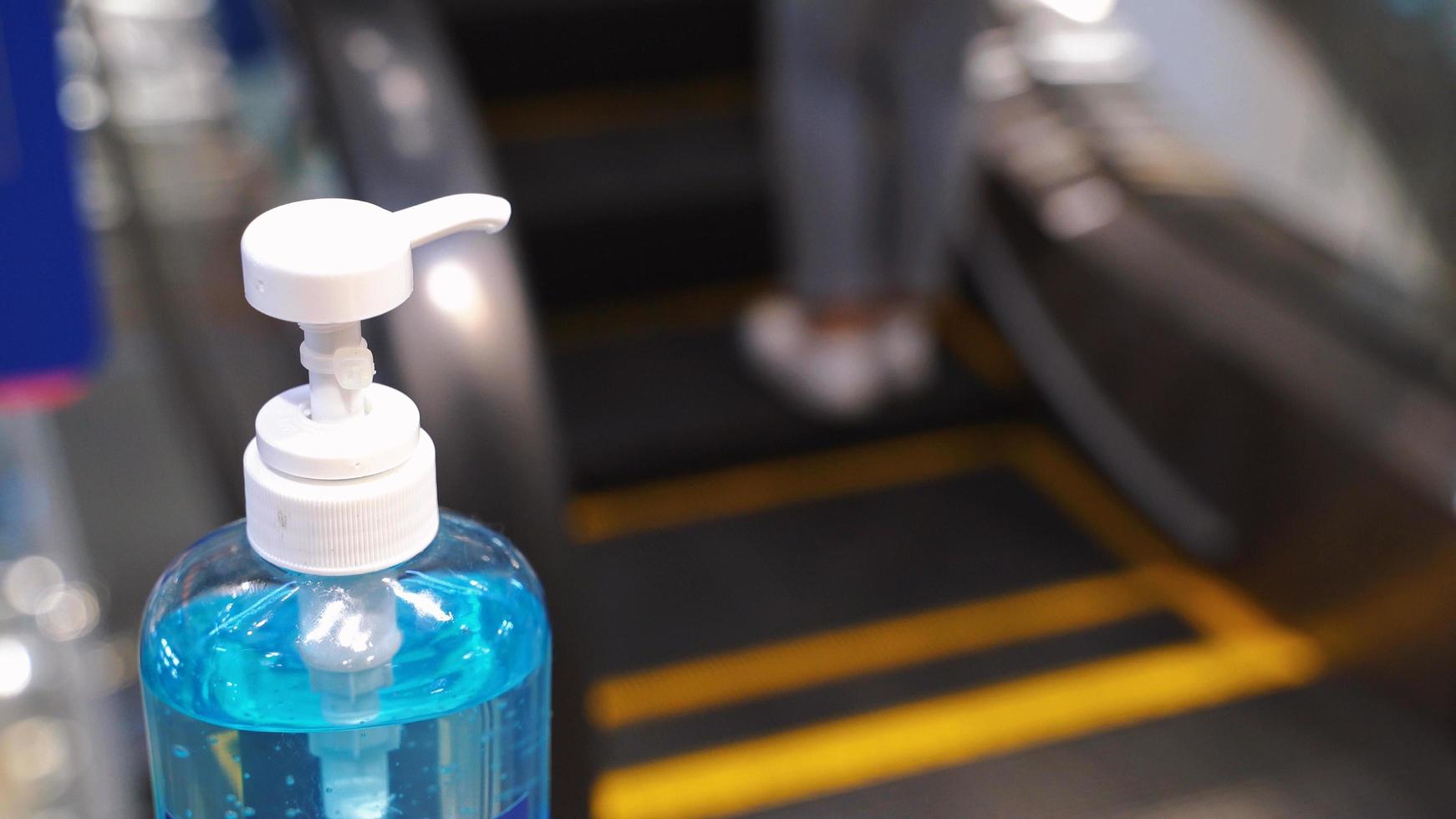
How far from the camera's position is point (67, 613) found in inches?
60.0

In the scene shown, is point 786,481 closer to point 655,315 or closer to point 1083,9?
point 655,315

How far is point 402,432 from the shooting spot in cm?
55

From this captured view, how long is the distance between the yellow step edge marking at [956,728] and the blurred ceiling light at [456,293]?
1.24 metres

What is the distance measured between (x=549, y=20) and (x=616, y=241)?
0.54 meters

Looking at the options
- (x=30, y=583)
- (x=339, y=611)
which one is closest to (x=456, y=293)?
(x=339, y=611)

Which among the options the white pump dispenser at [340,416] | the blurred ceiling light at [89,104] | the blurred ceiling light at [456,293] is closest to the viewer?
the white pump dispenser at [340,416]

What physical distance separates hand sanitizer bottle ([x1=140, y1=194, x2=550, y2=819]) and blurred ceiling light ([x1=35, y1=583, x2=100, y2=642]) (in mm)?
959

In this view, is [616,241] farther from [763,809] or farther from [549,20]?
[763,809]

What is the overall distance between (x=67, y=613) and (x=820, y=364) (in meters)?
1.88

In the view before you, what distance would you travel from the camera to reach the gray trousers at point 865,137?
9.18 feet

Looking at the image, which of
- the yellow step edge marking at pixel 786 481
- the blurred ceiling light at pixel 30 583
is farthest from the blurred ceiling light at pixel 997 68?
the blurred ceiling light at pixel 30 583

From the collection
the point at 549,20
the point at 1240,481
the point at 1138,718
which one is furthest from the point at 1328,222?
the point at 549,20

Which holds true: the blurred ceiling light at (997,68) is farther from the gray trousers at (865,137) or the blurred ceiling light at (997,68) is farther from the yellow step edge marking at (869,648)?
the yellow step edge marking at (869,648)

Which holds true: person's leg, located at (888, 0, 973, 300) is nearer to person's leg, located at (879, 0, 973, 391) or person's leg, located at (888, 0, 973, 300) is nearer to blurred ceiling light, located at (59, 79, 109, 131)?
person's leg, located at (879, 0, 973, 391)
